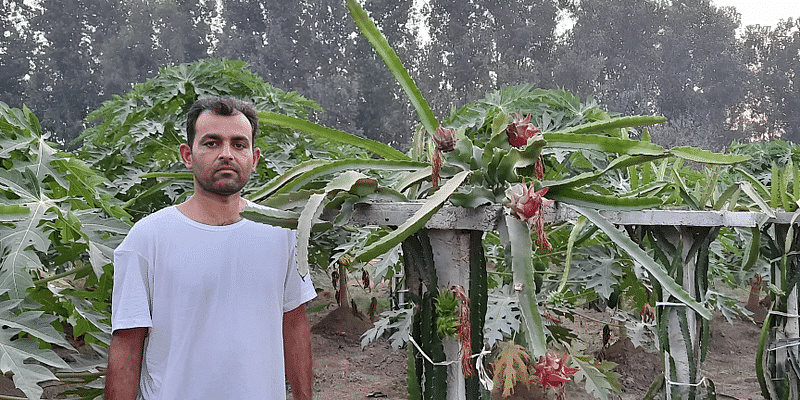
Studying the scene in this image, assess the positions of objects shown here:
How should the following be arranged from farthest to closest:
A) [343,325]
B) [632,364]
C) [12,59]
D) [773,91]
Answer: [773,91], [12,59], [343,325], [632,364]

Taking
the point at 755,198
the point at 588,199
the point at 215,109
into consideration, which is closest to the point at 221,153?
the point at 215,109

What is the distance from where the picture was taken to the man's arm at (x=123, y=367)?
4.94ft

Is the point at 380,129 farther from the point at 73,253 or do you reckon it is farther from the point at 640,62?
the point at 73,253

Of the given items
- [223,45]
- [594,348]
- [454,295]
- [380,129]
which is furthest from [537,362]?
[223,45]

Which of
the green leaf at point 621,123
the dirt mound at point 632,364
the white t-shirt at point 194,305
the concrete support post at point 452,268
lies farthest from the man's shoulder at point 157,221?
the dirt mound at point 632,364

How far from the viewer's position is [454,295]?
5.63 ft

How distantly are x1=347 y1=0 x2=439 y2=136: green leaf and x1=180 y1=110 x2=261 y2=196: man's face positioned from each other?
49cm

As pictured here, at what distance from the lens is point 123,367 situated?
1.52m

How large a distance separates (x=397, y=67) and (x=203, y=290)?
32.6 inches

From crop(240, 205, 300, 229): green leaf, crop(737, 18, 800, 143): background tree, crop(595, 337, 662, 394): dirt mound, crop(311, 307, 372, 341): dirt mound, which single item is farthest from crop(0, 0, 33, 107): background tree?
crop(737, 18, 800, 143): background tree

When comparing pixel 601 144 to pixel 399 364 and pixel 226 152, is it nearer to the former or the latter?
pixel 226 152

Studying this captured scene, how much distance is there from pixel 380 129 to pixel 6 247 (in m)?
24.4

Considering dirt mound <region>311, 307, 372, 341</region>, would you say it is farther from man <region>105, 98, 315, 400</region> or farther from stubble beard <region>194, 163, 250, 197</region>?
stubble beard <region>194, 163, 250, 197</region>

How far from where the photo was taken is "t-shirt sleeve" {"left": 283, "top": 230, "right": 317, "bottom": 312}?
1.75 meters
